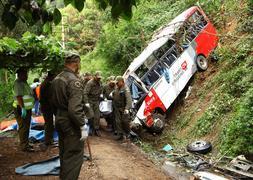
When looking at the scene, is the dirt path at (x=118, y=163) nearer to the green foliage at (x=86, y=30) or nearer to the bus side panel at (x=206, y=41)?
the bus side panel at (x=206, y=41)

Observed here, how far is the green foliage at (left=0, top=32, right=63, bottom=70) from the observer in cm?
747

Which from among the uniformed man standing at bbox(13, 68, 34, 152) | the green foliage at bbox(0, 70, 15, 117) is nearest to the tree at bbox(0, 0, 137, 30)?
the uniformed man standing at bbox(13, 68, 34, 152)

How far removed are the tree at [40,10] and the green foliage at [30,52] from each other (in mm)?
4777

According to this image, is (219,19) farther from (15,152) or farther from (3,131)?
(15,152)

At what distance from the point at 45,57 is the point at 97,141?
10.9 ft

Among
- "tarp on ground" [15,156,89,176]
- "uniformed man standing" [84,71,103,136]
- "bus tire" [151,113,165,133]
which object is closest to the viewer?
"tarp on ground" [15,156,89,176]

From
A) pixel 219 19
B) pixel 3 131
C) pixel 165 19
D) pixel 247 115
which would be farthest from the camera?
pixel 165 19

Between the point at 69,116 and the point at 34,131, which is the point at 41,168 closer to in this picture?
the point at 69,116

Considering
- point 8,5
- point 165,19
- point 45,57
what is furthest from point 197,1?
point 8,5

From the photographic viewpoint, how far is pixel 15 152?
919 centimetres

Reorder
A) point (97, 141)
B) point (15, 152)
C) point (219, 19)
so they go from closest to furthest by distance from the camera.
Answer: point (15, 152) → point (97, 141) → point (219, 19)

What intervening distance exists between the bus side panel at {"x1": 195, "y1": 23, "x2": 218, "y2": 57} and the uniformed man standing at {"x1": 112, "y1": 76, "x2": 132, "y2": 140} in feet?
18.4

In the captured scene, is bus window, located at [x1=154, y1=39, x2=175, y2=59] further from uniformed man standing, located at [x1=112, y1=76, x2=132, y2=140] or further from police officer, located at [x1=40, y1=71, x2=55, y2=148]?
police officer, located at [x1=40, y1=71, x2=55, y2=148]

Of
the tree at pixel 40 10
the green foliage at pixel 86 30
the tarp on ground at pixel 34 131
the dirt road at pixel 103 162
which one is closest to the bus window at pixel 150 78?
the dirt road at pixel 103 162
